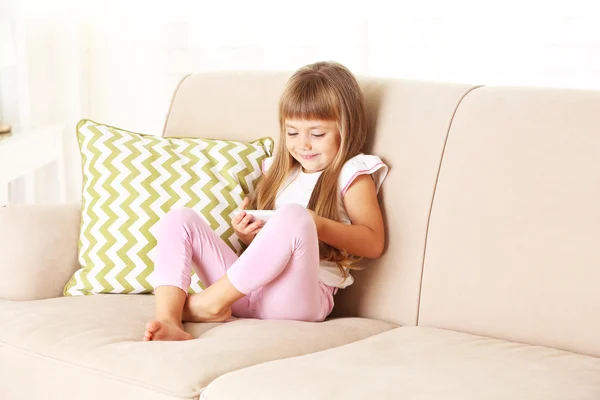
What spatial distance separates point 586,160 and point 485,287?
1.08ft

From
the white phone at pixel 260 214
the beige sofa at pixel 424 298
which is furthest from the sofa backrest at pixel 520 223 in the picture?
the white phone at pixel 260 214

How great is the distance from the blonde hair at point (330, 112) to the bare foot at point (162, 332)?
0.43 m

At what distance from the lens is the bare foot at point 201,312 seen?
1.96 m

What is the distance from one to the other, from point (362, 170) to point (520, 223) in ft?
1.28

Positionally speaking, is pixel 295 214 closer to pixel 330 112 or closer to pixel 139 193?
pixel 330 112

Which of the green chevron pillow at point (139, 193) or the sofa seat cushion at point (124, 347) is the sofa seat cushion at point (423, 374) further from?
the green chevron pillow at point (139, 193)

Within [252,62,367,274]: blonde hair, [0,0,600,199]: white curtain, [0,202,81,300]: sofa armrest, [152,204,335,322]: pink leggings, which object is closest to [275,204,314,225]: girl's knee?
[152,204,335,322]: pink leggings

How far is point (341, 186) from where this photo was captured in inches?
83.8

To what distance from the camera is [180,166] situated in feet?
7.38

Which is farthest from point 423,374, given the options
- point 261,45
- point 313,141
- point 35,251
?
point 261,45

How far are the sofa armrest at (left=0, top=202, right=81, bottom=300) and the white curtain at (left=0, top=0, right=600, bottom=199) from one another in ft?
4.47

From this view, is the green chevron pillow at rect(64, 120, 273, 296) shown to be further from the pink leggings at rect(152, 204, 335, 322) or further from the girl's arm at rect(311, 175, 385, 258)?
the girl's arm at rect(311, 175, 385, 258)

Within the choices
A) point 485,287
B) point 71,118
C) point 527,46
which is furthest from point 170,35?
point 485,287

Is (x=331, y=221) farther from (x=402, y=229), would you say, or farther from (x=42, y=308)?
(x=42, y=308)
